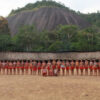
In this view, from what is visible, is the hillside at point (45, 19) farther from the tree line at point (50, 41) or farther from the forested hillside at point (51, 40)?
the tree line at point (50, 41)

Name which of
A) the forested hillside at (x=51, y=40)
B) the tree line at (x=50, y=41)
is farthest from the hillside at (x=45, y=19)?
the tree line at (x=50, y=41)

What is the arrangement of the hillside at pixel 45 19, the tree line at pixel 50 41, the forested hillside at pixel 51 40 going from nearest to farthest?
the tree line at pixel 50 41, the forested hillside at pixel 51 40, the hillside at pixel 45 19

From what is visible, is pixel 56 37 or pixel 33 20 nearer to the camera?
pixel 56 37

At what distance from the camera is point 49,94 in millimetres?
8953

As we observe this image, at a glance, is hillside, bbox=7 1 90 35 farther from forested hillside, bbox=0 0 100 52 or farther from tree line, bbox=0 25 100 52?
tree line, bbox=0 25 100 52

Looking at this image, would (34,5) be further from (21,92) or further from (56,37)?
(21,92)

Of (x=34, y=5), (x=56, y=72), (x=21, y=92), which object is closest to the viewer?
(x=21, y=92)

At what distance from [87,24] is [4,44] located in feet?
148

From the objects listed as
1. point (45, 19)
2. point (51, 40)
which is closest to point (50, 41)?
point (51, 40)

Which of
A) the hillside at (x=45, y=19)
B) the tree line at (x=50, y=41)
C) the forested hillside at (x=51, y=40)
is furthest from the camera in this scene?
the hillside at (x=45, y=19)

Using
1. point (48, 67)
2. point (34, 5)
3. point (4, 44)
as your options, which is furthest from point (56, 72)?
point (34, 5)

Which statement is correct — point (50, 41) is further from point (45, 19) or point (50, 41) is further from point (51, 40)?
point (45, 19)

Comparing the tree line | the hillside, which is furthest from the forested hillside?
→ the hillside

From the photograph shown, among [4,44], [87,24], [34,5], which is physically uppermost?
[34,5]
